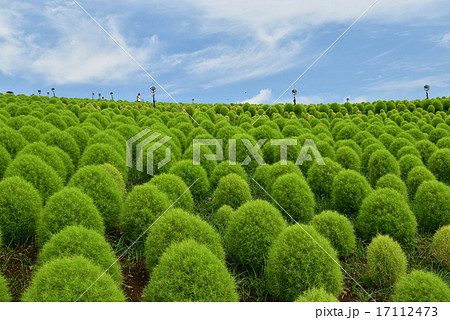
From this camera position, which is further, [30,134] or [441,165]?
[441,165]

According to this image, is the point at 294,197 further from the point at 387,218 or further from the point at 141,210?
the point at 141,210

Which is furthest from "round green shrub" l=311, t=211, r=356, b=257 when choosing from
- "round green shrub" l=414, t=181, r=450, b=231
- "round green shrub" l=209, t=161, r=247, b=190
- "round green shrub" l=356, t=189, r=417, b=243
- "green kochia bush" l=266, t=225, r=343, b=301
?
"round green shrub" l=209, t=161, r=247, b=190

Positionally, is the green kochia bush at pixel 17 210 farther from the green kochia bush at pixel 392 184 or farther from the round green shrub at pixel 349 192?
the green kochia bush at pixel 392 184

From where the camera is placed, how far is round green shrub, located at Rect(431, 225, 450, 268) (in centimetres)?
638

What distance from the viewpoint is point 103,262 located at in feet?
15.6

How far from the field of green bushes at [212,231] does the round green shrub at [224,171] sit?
0.04 m

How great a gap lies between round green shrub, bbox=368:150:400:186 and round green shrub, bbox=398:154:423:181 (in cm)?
57

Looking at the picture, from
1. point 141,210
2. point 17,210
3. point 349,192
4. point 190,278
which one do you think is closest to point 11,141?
point 17,210

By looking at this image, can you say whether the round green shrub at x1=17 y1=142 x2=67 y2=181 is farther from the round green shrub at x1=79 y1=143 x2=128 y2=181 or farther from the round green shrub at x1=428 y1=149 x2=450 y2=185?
the round green shrub at x1=428 y1=149 x2=450 y2=185

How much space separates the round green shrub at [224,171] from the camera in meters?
8.95

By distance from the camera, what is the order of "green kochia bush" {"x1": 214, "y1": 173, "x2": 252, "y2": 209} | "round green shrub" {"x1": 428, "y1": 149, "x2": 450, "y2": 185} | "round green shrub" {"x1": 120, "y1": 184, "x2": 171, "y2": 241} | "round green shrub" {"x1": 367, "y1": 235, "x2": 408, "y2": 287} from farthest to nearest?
"round green shrub" {"x1": 428, "y1": 149, "x2": 450, "y2": 185}, "green kochia bush" {"x1": 214, "y1": 173, "x2": 252, "y2": 209}, "round green shrub" {"x1": 120, "y1": 184, "x2": 171, "y2": 241}, "round green shrub" {"x1": 367, "y1": 235, "x2": 408, "y2": 287}

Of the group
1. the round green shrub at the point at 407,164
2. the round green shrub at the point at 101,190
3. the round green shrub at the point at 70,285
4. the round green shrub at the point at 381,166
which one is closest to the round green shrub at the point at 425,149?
the round green shrub at the point at 407,164

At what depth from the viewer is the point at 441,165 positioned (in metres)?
10.8

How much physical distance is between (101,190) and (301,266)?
3.75 meters
